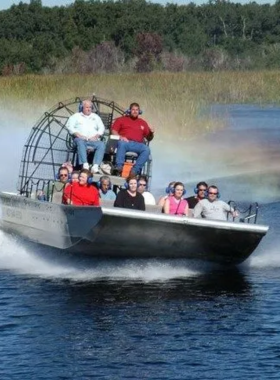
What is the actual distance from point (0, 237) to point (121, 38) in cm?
6938

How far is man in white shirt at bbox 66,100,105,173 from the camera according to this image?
22297 millimetres

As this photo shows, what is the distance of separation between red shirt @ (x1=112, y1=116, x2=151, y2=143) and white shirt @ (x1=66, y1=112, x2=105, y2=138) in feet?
1.47

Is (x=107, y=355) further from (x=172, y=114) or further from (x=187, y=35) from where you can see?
(x=187, y=35)

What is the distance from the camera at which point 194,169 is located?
123 ft

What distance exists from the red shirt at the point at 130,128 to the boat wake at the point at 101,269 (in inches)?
105

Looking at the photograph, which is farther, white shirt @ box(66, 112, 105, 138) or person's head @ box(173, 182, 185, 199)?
white shirt @ box(66, 112, 105, 138)


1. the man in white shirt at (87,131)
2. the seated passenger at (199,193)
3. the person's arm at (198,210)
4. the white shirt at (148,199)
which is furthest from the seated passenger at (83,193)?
the man in white shirt at (87,131)

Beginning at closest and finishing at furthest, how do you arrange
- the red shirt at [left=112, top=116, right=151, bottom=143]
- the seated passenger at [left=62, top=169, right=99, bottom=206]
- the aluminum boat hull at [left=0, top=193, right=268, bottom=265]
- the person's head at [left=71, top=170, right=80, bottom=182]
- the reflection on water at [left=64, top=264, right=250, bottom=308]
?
the reflection on water at [left=64, top=264, right=250, bottom=308], the aluminum boat hull at [left=0, top=193, right=268, bottom=265], the seated passenger at [left=62, top=169, right=99, bottom=206], the person's head at [left=71, top=170, right=80, bottom=182], the red shirt at [left=112, top=116, right=151, bottom=143]

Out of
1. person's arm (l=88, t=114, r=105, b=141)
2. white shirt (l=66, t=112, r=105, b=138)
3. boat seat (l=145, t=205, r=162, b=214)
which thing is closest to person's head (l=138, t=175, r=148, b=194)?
boat seat (l=145, t=205, r=162, b=214)

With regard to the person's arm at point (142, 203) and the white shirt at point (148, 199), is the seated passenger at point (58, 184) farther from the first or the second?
the person's arm at point (142, 203)

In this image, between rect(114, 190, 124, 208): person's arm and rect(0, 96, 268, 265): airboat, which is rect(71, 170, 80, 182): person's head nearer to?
rect(0, 96, 268, 265): airboat

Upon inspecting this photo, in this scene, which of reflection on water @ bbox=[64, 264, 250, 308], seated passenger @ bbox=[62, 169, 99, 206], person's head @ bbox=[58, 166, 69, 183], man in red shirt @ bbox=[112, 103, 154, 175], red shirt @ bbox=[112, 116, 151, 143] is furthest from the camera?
red shirt @ bbox=[112, 116, 151, 143]

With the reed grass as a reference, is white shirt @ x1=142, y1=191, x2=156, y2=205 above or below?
below

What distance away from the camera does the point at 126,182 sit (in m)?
20.4
